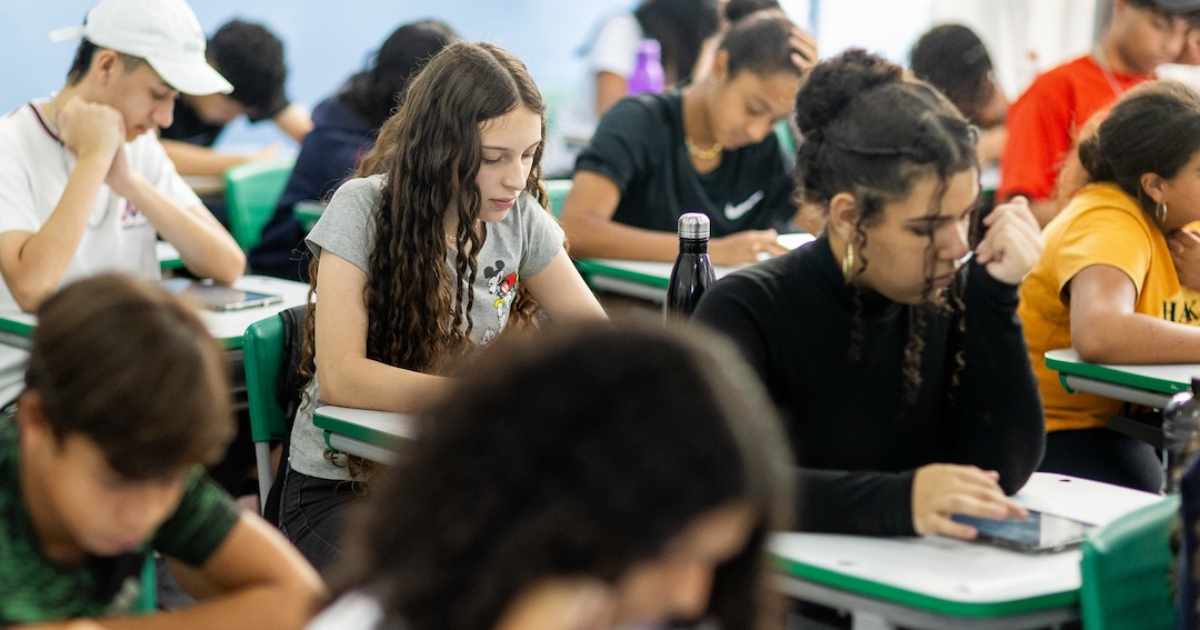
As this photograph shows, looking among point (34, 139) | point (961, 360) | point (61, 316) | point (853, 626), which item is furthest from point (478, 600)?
point (34, 139)

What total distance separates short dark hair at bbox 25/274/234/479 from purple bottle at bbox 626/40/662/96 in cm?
415

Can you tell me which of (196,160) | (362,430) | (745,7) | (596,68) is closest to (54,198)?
(362,430)

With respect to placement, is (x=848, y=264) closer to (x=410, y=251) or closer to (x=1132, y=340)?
(x=410, y=251)

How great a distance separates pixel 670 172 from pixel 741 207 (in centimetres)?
25

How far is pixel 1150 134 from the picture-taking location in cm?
228

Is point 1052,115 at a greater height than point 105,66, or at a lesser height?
lesser

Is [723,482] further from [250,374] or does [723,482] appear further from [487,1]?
[487,1]

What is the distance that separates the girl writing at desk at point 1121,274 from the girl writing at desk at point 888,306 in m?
0.62

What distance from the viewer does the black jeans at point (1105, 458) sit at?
2279mm

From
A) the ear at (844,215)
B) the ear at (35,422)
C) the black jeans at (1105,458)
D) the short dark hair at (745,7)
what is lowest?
the black jeans at (1105,458)

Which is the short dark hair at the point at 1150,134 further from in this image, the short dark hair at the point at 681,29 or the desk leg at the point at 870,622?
the short dark hair at the point at 681,29

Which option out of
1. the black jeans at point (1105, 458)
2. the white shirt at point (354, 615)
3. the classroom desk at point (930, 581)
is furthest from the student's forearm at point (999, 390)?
the white shirt at point (354, 615)

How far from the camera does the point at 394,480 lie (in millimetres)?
779

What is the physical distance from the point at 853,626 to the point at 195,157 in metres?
3.60
